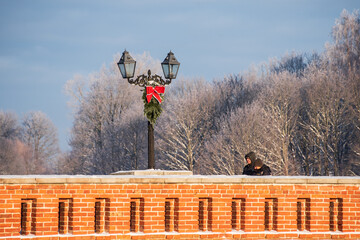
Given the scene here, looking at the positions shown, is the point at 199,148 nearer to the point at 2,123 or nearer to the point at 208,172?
the point at 208,172

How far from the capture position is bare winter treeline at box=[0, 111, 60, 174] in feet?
315

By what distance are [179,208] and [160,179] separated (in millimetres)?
657

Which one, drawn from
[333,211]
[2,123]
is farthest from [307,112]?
[2,123]

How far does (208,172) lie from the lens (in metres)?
58.4

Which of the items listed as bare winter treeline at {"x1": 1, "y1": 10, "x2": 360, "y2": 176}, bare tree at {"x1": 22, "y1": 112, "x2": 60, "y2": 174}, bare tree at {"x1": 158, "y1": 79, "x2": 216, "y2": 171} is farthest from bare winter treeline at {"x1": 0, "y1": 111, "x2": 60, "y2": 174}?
bare tree at {"x1": 158, "y1": 79, "x2": 216, "y2": 171}

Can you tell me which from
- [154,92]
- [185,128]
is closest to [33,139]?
[185,128]

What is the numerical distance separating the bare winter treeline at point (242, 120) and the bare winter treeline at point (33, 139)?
2141 centimetres

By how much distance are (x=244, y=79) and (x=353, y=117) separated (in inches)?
636

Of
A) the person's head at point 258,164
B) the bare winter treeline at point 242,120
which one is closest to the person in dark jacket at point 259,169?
the person's head at point 258,164

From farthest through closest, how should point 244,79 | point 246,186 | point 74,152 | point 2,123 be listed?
1. point 2,123
2. point 74,152
3. point 244,79
4. point 246,186

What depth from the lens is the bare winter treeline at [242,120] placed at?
55281mm

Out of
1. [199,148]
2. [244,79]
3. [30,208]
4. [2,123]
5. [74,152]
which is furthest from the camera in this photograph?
[2,123]

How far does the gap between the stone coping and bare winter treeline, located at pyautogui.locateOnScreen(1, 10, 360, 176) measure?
37.9 meters

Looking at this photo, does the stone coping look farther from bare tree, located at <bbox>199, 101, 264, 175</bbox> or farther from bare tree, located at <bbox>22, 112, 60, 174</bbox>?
bare tree, located at <bbox>22, 112, 60, 174</bbox>
